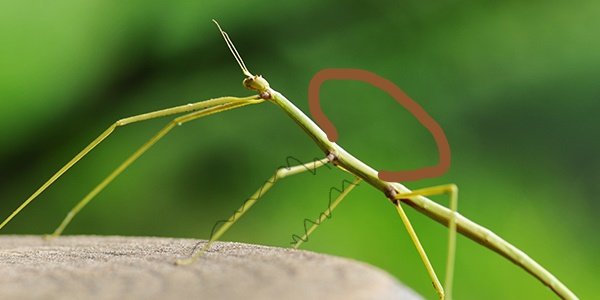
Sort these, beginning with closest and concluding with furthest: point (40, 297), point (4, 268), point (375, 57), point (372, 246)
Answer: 1. point (40, 297)
2. point (4, 268)
3. point (372, 246)
4. point (375, 57)

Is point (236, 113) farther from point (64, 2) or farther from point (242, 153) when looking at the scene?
point (64, 2)

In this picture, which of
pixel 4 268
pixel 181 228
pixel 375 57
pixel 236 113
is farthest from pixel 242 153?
pixel 4 268

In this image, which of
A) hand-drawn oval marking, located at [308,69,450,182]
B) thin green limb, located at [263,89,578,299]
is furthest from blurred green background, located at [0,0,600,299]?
thin green limb, located at [263,89,578,299]

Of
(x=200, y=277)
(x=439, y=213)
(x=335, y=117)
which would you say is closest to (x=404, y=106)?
(x=335, y=117)

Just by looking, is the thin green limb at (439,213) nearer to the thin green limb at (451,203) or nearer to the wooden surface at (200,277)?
the thin green limb at (451,203)

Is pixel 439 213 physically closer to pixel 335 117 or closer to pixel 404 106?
pixel 404 106
